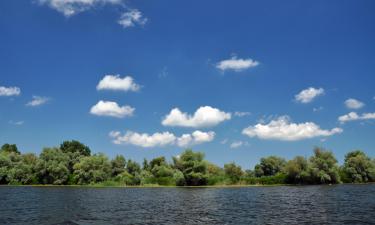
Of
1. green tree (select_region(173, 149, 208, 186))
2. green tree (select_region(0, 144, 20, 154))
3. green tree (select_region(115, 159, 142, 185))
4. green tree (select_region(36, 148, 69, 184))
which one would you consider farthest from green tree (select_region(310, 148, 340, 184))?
green tree (select_region(0, 144, 20, 154))

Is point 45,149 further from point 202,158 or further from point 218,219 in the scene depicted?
point 218,219

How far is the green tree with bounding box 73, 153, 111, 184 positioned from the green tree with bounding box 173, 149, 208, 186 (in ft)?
85.8

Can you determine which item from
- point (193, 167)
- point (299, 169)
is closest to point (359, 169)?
point (299, 169)

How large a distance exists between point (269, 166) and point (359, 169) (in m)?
33.2

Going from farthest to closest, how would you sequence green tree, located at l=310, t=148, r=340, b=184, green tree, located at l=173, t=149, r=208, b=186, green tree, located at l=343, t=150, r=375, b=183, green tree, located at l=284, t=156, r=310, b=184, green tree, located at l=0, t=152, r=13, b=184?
1. green tree, located at l=343, t=150, r=375, b=183
2. green tree, located at l=0, t=152, r=13, b=184
3. green tree, located at l=284, t=156, r=310, b=184
4. green tree, located at l=310, t=148, r=340, b=184
5. green tree, located at l=173, t=149, r=208, b=186

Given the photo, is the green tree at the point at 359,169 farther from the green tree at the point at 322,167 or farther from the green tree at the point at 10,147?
the green tree at the point at 10,147

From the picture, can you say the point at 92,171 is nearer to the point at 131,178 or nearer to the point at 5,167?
the point at 131,178

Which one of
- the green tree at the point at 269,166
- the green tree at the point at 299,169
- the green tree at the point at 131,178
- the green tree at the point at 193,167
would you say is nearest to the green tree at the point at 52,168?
the green tree at the point at 131,178

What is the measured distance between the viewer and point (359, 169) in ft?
442

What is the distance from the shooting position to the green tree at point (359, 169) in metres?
134

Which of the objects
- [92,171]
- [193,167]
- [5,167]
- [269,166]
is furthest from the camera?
[269,166]

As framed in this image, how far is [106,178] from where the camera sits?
411 feet

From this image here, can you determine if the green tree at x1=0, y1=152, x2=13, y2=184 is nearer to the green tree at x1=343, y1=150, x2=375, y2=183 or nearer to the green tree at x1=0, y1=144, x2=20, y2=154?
the green tree at x1=0, y1=144, x2=20, y2=154

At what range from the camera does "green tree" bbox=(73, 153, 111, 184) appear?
4830 inches
